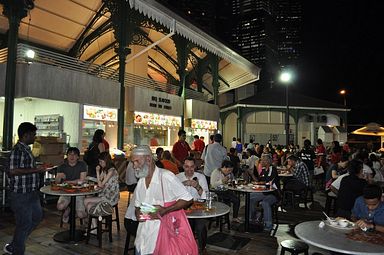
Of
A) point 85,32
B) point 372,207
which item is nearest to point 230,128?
point 85,32

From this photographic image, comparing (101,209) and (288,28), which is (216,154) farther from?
(288,28)

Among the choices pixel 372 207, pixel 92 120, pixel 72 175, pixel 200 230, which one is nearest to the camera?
pixel 372 207

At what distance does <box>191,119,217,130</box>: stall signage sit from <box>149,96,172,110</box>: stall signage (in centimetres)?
209

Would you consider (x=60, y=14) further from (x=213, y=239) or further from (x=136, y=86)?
(x=213, y=239)

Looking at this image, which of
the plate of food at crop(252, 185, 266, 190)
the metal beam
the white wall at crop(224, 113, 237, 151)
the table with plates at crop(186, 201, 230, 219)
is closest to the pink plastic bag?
the table with plates at crop(186, 201, 230, 219)

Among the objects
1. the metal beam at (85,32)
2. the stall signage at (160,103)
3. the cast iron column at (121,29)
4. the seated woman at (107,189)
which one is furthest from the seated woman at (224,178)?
the metal beam at (85,32)

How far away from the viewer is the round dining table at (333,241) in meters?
2.85

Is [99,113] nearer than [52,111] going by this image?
Yes

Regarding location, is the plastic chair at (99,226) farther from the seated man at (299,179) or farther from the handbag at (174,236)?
the seated man at (299,179)

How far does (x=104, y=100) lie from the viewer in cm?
1073

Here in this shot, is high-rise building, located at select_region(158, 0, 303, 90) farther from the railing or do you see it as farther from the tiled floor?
the tiled floor

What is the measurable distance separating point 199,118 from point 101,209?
Result: 10876mm

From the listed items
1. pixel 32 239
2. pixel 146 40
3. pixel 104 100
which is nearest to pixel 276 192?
pixel 32 239

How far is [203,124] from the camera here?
663 inches
